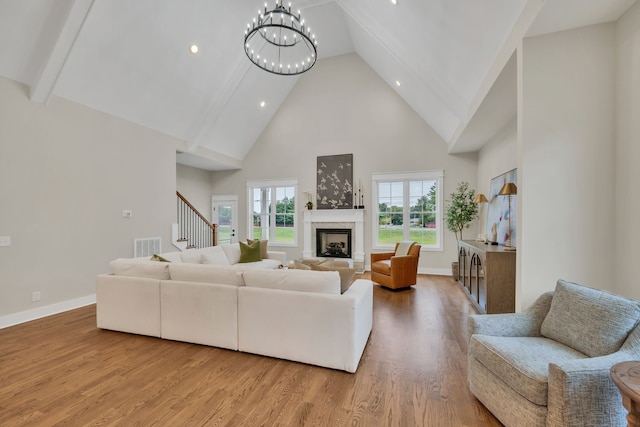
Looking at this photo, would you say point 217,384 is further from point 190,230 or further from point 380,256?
point 190,230

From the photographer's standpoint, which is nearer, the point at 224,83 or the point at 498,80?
the point at 498,80

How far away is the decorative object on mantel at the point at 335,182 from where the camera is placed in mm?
7062

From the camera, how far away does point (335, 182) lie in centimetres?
717

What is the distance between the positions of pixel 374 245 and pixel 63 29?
A: 6.44m

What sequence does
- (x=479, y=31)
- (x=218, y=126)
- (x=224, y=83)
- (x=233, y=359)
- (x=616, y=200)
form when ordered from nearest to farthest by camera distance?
(x=616, y=200) < (x=233, y=359) < (x=479, y=31) < (x=224, y=83) < (x=218, y=126)

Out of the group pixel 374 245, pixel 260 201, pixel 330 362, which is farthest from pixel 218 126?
pixel 330 362

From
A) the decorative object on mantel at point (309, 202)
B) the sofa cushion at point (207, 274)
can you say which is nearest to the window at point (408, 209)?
the decorative object on mantel at point (309, 202)

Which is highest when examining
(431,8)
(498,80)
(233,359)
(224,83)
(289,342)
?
(224,83)

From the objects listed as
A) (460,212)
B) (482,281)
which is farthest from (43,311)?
(460,212)

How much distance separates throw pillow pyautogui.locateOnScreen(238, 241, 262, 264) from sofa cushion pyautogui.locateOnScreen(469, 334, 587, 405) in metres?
4.01

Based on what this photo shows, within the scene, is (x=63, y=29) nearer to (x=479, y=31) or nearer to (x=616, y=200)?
(x=479, y=31)

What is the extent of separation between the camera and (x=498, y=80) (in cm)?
289

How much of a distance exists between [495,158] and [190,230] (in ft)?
21.5

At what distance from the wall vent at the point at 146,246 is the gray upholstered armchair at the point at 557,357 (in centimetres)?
535
